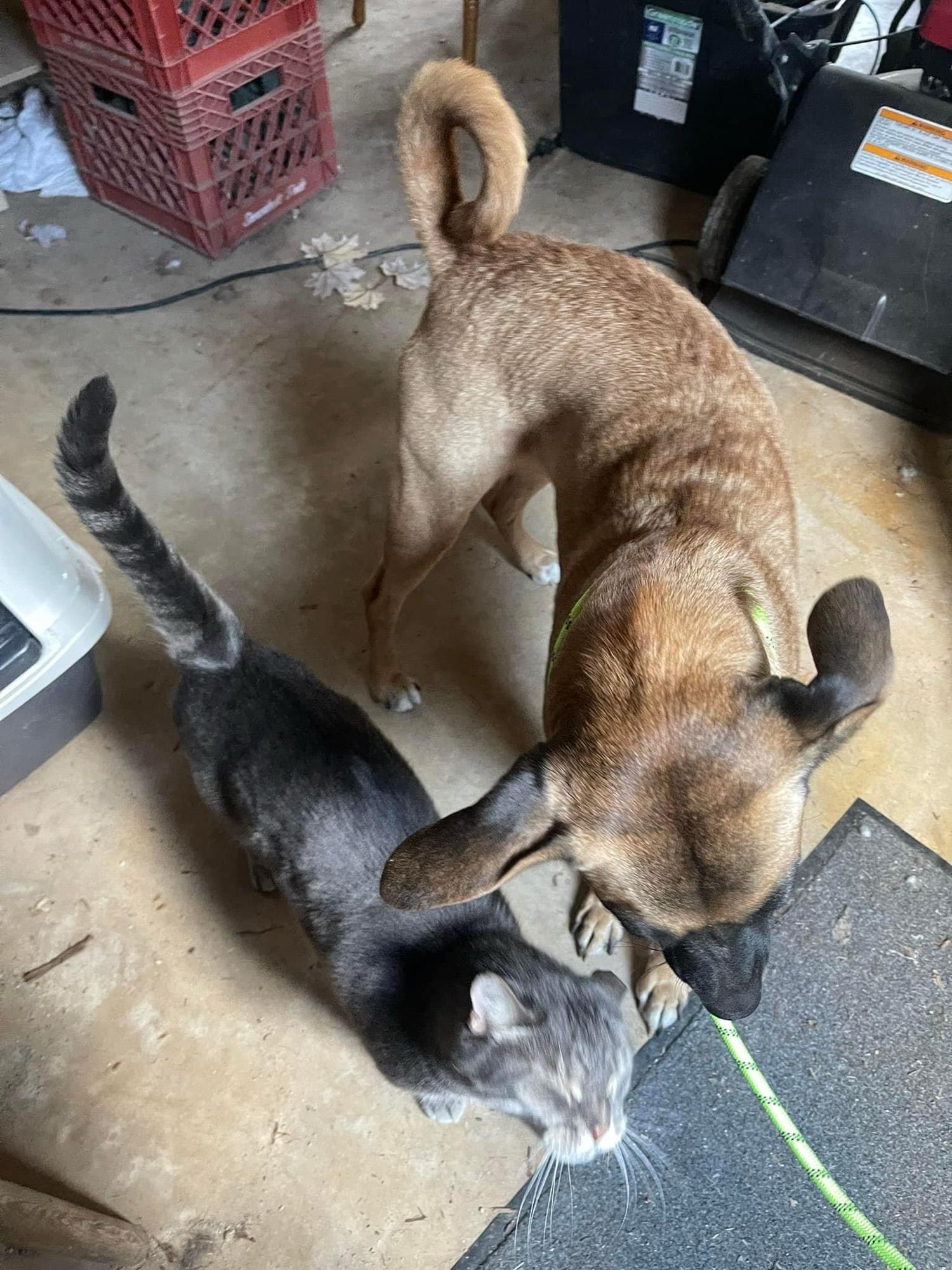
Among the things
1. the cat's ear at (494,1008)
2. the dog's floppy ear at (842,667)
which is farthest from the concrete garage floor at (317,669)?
the dog's floppy ear at (842,667)

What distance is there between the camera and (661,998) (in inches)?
75.4

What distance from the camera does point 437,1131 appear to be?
1.82 m

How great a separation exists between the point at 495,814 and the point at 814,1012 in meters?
1.24

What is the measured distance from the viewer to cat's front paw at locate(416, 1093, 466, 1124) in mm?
1742

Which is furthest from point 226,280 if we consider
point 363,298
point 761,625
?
point 761,625

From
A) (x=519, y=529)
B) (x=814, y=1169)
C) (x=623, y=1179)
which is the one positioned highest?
(x=519, y=529)

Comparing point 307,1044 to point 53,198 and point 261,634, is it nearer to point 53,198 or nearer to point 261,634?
point 261,634

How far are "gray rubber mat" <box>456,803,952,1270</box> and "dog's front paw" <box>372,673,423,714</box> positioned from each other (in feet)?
3.56

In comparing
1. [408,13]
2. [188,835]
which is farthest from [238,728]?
[408,13]

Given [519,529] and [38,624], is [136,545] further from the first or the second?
[519,529]

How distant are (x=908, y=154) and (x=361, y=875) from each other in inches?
114

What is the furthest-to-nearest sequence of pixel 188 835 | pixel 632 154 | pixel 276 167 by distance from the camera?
pixel 632 154, pixel 276 167, pixel 188 835

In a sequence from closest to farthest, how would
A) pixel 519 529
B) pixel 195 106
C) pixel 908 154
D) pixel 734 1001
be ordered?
pixel 734 1001, pixel 519 529, pixel 908 154, pixel 195 106

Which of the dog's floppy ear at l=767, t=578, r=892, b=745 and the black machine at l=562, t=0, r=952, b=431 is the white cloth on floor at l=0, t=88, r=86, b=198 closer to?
the black machine at l=562, t=0, r=952, b=431
